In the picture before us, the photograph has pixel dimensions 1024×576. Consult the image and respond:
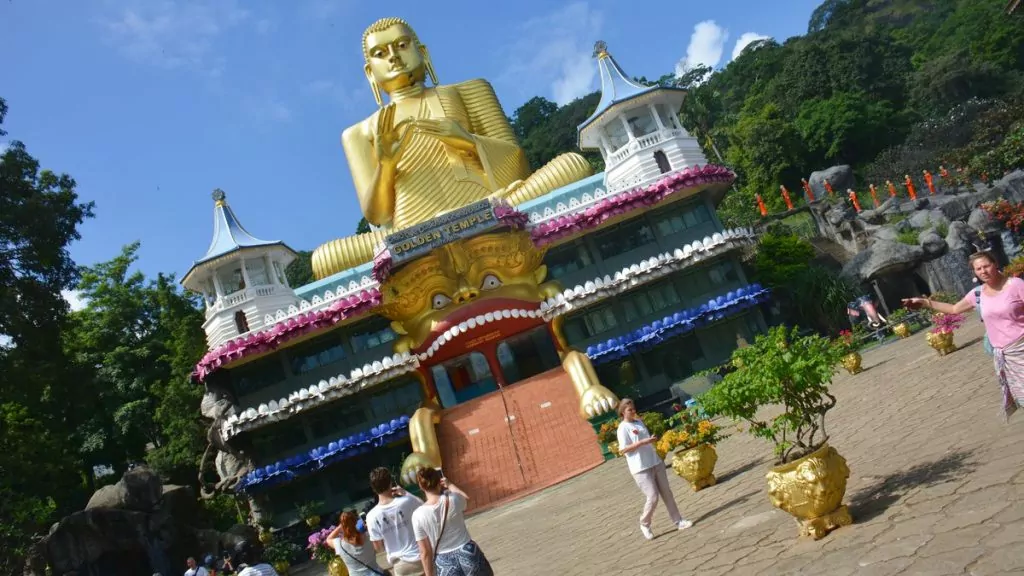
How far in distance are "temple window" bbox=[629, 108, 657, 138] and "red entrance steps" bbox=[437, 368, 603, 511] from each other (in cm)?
915

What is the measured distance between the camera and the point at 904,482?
621 centimetres

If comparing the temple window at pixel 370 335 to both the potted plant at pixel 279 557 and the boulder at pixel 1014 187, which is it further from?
the boulder at pixel 1014 187

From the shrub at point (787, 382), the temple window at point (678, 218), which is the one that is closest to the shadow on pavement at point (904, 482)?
the shrub at point (787, 382)

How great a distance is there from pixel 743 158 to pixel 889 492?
142 feet

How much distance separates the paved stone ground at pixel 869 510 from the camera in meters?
4.73

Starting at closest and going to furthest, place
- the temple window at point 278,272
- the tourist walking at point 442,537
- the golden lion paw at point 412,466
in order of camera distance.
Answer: the tourist walking at point 442,537
the golden lion paw at point 412,466
the temple window at point 278,272

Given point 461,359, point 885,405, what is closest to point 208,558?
point 885,405

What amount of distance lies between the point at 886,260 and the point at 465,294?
13.3 meters

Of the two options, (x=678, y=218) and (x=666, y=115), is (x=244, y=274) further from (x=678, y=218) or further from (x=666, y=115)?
(x=666, y=115)

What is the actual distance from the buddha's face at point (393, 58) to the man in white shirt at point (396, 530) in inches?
992

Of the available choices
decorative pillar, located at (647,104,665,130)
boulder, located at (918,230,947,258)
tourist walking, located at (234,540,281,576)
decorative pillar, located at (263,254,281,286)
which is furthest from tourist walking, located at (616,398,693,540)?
boulder, located at (918,230,947,258)

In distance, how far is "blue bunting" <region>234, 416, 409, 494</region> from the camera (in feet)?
67.0

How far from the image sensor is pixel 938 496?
5.51m

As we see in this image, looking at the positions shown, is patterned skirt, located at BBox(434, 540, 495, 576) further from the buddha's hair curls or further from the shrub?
the buddha's hair curls
